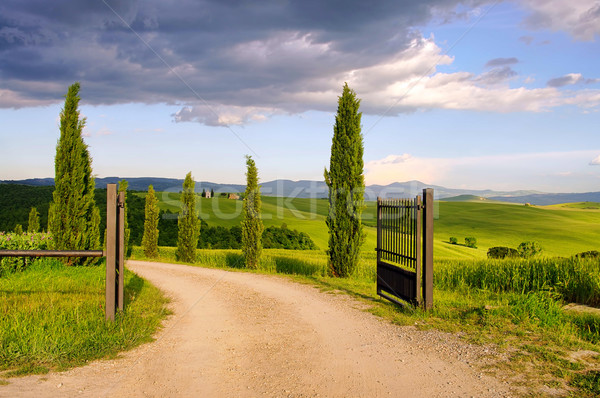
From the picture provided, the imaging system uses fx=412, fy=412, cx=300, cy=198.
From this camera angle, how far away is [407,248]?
29.2ft

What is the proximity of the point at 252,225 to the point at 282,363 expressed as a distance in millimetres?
12851

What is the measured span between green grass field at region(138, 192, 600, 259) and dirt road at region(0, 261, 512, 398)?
32.9 m

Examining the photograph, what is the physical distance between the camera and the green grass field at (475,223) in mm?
47406

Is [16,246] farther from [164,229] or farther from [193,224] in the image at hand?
[164,229]

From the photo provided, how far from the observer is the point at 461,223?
219ft

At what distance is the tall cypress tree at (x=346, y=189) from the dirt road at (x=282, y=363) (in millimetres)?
5947

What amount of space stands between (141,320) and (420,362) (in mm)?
4747

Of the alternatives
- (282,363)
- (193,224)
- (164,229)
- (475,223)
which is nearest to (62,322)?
(282,363)

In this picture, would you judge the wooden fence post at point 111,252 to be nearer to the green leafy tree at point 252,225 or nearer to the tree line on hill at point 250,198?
the tree line on hill at point 250,198

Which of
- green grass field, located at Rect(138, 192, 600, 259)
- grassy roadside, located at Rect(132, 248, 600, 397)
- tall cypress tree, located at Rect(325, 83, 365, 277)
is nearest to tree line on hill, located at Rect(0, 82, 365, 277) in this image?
tall cypress tree, located at Rect(325, 83, 365, 277)

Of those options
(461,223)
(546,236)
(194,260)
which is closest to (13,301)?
(194,260)

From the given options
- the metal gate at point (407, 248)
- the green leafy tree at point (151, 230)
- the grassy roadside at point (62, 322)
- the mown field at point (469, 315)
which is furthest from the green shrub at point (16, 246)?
the green leafy tree at point (151, 230)

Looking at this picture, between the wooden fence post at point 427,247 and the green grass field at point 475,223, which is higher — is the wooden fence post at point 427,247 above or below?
above

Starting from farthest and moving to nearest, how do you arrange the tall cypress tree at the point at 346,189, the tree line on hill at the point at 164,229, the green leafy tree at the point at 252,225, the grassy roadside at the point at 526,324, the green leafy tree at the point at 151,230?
the tree line on hill at the point at 164,229 < the green leafy tree at the point at 151,230 < the green leafy tree at the point at 252,225 < the tall cypress tree at the point at 346,189 < the grassy roadside at the point at 526,324
